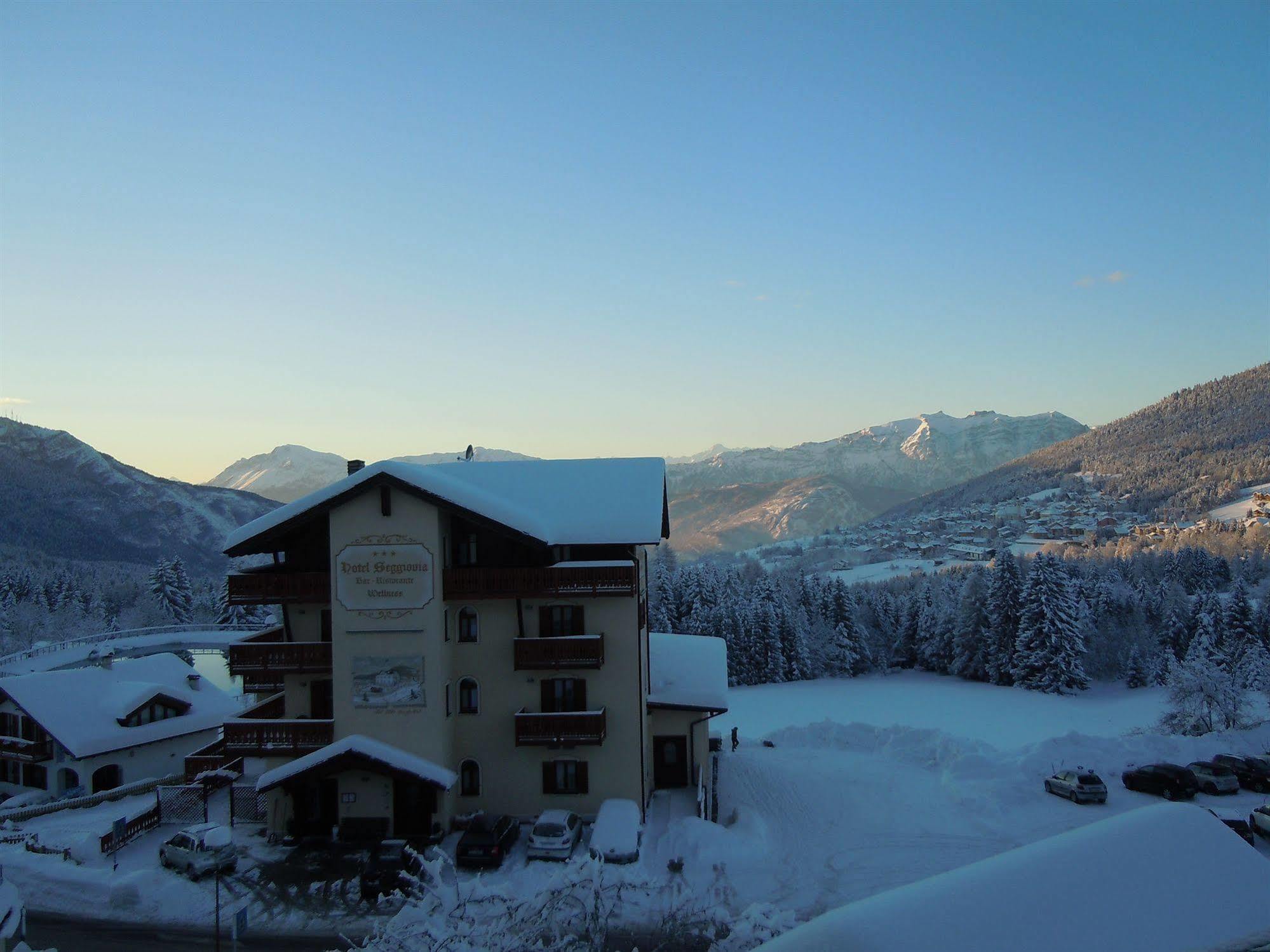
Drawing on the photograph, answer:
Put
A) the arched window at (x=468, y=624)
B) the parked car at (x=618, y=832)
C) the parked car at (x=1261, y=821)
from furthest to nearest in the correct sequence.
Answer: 1. the arched window at (x=468, y=624)
2. the parked car at (x=1261, y=821)
3. the parked car at (x=618, y=832)

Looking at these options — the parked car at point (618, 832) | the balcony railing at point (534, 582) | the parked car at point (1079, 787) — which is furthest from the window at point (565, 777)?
the parked car at point (1079, 787)

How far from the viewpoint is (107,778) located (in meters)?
36.0

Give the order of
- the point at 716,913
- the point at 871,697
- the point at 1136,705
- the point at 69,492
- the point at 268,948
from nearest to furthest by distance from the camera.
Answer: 1. the point at 716,913
2. the point at 268,948
3. the point at 1136,705
4. the point at 871,697
5. the point at 69,492

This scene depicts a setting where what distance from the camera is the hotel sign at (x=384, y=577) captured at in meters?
22.9

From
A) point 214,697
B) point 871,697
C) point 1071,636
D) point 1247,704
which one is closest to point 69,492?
point 214,697

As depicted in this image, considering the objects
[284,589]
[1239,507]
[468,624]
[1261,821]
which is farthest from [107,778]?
[1239,507]

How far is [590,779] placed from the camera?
24.0 metres

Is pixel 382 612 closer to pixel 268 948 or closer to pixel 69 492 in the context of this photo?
pixel 268 948

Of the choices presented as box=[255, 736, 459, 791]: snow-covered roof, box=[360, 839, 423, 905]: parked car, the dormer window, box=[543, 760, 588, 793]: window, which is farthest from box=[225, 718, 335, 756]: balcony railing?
the dormer window

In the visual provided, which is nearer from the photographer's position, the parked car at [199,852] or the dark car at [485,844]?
the parked car at [199,852]

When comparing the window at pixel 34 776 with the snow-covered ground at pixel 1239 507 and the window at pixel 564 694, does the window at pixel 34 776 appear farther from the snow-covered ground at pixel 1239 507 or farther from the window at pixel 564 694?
the snow-covered ground at pixel 1239 507

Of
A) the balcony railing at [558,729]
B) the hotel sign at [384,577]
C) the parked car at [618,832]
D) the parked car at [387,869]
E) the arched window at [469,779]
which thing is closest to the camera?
the parked car at [387,869]

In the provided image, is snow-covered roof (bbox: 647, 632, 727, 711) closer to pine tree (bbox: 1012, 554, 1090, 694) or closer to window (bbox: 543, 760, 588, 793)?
window (bbox: 543, 760, 588, 793)

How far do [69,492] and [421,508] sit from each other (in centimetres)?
21996
